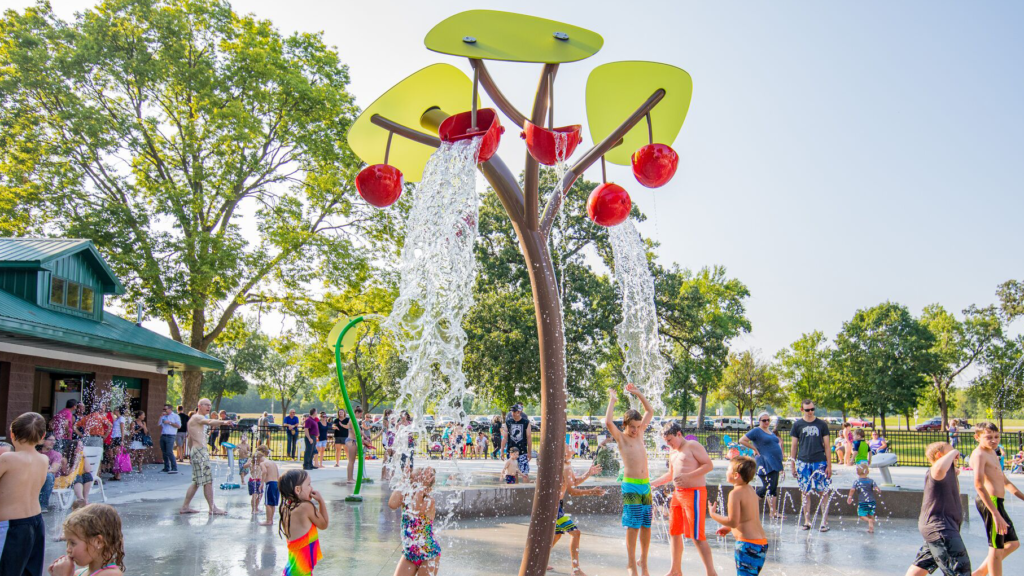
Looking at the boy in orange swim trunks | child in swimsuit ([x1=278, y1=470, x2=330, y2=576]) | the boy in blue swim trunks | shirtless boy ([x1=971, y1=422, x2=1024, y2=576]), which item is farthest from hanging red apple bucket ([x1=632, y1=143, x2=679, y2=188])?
the boy in blue swim trunks

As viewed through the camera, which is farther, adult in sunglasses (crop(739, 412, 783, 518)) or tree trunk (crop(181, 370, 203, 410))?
tree trunk (crop(181, 370, 203, 410))

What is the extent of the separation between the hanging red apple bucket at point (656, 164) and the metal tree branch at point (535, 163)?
88 cm

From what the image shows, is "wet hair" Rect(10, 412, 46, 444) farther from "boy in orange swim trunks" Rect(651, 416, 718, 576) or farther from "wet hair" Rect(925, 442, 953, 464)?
"wet hair" Rect(925, 442, 953, 464)

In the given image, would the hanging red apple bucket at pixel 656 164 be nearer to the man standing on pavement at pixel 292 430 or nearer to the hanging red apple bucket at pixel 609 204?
the hanging red apple bucket at pixel 609 204

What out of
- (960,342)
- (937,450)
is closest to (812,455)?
(937,450)

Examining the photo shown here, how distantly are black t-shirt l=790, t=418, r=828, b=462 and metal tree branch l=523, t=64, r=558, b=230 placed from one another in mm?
5743

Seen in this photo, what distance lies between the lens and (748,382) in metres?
52.4

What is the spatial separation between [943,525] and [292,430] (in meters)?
17.0

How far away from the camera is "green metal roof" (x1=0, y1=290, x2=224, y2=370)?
39.0ft

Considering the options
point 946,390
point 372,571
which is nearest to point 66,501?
point 372,571

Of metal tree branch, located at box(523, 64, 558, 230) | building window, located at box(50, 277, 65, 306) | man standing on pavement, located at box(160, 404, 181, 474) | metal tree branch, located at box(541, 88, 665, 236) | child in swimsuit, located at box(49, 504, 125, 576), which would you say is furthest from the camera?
man standing on pavement, located at box(160, 404, 181, 474)

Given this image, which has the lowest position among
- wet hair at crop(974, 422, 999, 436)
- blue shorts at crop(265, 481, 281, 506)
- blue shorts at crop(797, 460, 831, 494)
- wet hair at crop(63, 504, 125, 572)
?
blue shorts at crop(265, 481, 281, 506)

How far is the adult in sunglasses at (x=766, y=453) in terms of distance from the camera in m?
9.28

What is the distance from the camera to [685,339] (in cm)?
3138
